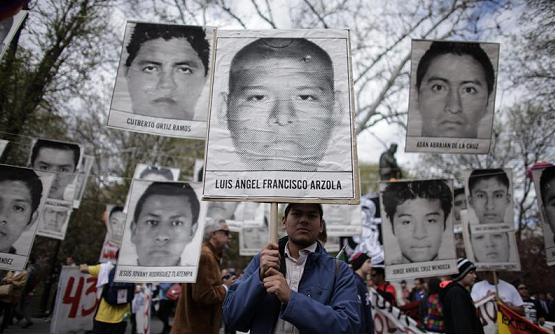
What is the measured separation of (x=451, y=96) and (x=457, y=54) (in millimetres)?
600

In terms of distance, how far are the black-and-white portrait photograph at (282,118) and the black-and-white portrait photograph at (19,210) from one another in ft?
10.9

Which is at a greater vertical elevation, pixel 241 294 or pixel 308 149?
pixel 308 149

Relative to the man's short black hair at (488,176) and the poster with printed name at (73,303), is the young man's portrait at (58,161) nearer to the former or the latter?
the poster with printed name at (73,303)

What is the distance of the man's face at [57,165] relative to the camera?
8.23 meters

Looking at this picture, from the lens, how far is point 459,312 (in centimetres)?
464

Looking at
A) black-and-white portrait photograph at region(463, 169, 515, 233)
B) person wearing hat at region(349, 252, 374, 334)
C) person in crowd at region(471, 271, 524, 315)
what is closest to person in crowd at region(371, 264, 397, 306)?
person in crowd at region(471, 271, 524, 315)

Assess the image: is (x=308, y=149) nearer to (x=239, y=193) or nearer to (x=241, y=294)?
(x=239, y=193)

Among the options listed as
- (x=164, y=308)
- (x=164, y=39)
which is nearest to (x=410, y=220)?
(x=164, y=39)

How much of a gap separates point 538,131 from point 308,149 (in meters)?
19.7

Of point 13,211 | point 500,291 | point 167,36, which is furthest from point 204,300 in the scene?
point 500,291

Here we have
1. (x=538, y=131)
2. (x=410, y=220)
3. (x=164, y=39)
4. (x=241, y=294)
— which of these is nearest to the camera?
(x=241, y=294)

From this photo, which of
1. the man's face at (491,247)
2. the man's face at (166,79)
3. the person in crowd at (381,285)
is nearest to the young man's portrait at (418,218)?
the person in crowd at (381,285)

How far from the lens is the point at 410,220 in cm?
702

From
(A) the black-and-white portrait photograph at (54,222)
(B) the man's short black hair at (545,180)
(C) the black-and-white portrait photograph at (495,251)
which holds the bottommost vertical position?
(C) the black-and-white portrait photograph at (495,251)
